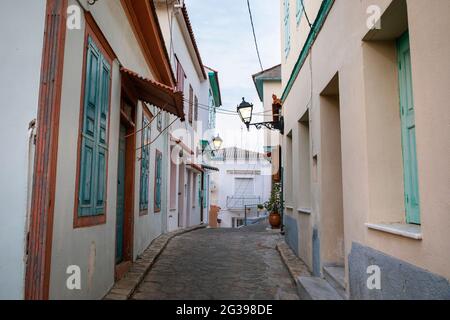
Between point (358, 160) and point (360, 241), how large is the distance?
817mm

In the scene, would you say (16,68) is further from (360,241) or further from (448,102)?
(360,241)

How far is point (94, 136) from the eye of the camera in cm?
445

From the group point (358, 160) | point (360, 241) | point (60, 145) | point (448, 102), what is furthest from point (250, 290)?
point (448, 102)

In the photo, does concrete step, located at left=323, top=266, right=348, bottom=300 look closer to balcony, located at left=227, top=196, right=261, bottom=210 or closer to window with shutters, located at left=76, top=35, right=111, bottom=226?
window with shutters, located at left=76, top=35, right=111, bottom=226

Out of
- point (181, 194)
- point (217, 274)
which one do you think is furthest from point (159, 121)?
point (181, 194)

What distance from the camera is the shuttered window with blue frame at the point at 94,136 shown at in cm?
415

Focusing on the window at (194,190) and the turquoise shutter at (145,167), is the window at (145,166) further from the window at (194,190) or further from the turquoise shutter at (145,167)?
the window at (194,190)

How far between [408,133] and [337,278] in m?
2.14

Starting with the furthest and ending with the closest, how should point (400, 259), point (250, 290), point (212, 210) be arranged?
1. point (212, 210)
2. point (250, 290)
3. point (400, 259)

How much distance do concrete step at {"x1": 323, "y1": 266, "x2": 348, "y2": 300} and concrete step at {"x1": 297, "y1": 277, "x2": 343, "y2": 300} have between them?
5 cm

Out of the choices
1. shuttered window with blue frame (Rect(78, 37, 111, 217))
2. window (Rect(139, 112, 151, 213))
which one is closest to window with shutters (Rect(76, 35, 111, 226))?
shuttered window with blue frame (Rect(78, 37, 111, 217))

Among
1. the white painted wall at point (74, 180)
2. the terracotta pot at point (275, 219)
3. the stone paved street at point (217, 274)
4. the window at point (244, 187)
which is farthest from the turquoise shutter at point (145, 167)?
the window at point (244, 187)

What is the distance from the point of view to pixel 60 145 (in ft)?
11.2

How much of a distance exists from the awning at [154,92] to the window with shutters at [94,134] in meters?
0.82
